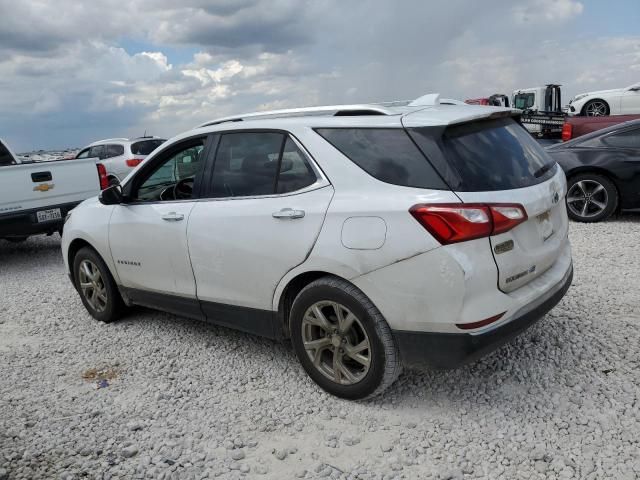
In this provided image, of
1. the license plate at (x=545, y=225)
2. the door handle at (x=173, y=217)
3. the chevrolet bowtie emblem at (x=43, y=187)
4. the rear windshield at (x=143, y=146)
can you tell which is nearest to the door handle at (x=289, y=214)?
the door handle at (x=173, y=217)

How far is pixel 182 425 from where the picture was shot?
3.19 metres

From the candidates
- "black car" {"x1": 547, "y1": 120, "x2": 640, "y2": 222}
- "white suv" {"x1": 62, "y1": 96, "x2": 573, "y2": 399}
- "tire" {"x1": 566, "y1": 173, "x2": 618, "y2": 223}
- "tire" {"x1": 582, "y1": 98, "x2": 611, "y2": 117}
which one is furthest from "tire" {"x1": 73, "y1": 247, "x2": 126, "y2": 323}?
"tire" {"x1": 582, "y1": 98, "x2": 611, "y2": 117}

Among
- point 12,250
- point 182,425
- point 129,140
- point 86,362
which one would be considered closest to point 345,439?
point 182,425

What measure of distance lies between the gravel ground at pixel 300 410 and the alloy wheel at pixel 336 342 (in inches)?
8.4

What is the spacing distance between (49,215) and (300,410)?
5606mm

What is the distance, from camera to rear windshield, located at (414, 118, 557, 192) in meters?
2.84

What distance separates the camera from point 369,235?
2895 mm

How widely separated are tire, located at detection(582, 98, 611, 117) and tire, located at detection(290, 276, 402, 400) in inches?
697

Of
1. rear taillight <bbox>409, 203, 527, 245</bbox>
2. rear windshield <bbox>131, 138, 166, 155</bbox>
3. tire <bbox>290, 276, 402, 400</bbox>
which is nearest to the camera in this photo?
rear taillight <bbox>409, 203, 527, 245</bbox>

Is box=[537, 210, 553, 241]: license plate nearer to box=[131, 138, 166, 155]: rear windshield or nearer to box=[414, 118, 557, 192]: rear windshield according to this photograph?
box=[414, 118, 557, 192]: rear windshield

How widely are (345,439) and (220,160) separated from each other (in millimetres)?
2033

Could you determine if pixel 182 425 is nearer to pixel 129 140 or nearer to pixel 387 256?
pixel 387 256

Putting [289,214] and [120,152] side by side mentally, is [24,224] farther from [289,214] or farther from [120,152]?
[120,152]

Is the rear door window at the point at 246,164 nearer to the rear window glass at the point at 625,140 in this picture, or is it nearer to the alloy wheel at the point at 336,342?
the alloy wheel at the point at 336,342
